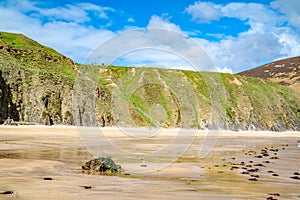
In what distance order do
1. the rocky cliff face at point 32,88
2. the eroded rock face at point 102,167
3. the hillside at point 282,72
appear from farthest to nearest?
the hillside at point 282,72 → the rocky cliff face at point 32,88 → the eroded rock face at point 102,167

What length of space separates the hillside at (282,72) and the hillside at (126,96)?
125 ft

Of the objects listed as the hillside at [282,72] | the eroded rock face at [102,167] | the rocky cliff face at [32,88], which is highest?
the hillside at [282,72]

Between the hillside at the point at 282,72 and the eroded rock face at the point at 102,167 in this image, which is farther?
the hillside at the point at 282,72

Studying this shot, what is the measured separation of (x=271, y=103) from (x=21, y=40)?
67.8 meters

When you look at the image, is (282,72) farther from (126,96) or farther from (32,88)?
(32,88)

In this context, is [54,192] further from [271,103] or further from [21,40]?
[271,103]

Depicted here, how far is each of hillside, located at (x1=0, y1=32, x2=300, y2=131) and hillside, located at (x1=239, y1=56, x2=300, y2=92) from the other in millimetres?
38144

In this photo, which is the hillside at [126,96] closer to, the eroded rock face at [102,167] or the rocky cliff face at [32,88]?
the rocky cliff face at [32,88]

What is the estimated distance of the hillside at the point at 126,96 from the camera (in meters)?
43.9

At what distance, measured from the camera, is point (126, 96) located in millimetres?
47375

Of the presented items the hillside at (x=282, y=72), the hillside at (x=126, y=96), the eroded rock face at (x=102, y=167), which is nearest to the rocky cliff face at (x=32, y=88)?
the hillside at (x=126, y=96)

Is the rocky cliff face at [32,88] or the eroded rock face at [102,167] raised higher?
the rocky cliff face at [32,88]

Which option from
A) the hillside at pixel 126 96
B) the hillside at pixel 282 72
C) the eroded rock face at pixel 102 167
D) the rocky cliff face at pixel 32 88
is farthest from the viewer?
the hillside at pixel 282 72

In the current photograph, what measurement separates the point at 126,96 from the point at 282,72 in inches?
5338
